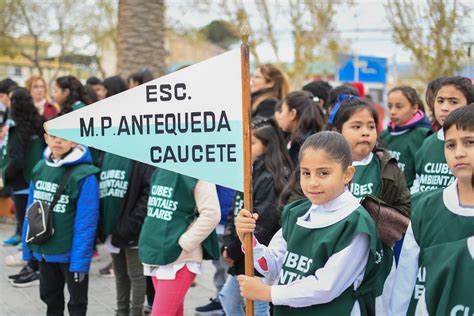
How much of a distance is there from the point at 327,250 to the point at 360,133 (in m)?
1.06

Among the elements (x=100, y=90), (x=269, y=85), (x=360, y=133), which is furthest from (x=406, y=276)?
(x=100, y=90)

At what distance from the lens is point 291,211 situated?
3045 mm

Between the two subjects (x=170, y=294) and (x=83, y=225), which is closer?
(x=170, y=294)

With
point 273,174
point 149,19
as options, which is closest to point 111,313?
point 273,174

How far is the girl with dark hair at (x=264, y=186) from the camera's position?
412cm

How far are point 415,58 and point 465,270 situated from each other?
505 inches

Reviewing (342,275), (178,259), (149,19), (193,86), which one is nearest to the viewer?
(342,275)

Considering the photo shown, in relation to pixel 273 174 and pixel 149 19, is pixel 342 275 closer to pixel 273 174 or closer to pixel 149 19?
pixel 273 174

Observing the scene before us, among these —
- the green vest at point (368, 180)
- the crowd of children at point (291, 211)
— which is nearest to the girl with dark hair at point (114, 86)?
the crowd of children at point (291, 211)

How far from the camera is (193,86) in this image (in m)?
3.09

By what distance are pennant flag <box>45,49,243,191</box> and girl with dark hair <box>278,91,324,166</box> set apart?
1.58 meters

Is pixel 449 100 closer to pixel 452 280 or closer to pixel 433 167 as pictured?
pixel 433 167

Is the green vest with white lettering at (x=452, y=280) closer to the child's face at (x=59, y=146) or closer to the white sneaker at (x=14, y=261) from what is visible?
the child's face at (x=59, y=146)

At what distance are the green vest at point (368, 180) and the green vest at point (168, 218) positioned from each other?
1.15 metres
